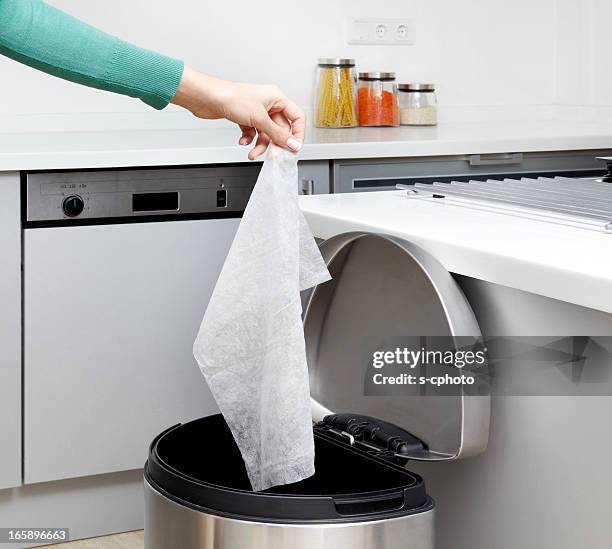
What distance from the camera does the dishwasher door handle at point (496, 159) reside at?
235 cm

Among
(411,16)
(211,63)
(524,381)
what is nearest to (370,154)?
(211,63)

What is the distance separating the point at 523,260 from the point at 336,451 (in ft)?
1.43

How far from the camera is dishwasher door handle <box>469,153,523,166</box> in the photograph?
2352 mm

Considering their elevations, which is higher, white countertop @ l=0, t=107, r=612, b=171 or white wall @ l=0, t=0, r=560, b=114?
white wall @ l=0, t=0, r=560, b=114

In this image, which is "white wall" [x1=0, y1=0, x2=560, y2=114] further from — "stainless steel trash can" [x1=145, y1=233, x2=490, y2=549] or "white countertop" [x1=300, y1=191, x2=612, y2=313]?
"stainless steel trash can" [x1=145, y1=233, x2=490, y2=549]

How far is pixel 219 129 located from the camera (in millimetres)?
2613

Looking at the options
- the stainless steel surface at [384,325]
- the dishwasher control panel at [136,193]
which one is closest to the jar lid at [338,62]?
the dishwasher control panel at [136,193]

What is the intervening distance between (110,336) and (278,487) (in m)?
0.85

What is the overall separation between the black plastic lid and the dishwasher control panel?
2.53ft

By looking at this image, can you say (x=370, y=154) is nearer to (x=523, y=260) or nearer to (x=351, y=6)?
(x=351, y=6)

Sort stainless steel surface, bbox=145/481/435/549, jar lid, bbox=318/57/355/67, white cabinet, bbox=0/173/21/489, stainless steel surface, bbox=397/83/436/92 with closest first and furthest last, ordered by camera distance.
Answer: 1. stainless steel surface, bbox=145/481/435/549
2. white cabinet, bbox=0/173/21/489
3. jar lid, bbox=318/57/355/67
4. stainless steel surface, bbox=397/83/436/92

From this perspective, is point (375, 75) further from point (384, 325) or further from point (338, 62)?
point (384, 325)

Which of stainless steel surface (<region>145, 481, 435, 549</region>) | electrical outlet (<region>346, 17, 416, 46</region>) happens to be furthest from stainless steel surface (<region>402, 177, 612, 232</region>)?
electrical outlet (<region>346, 17, 416, 46</region>)

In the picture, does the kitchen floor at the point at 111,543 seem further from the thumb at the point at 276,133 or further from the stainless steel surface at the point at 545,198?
the thumb at the point at 276,133
